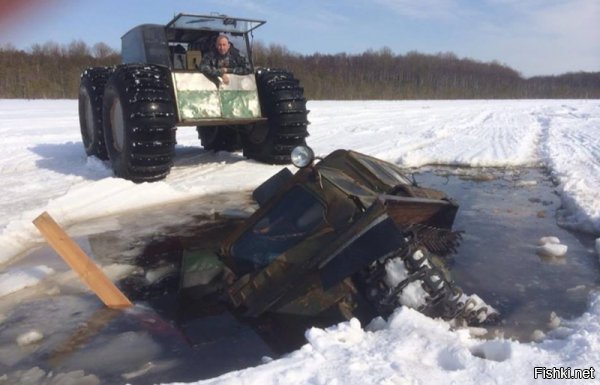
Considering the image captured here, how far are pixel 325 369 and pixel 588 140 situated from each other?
12.6 meters

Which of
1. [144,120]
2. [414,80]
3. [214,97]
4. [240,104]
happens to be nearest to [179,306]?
[144,120]

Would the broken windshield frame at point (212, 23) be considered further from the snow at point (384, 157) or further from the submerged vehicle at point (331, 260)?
the submerged vehicle at point (331, 260)

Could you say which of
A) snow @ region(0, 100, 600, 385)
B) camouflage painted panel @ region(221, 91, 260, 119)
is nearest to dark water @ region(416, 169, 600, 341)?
snow @ region(0, 100, 600, 385)

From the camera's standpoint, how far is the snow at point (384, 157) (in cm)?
275

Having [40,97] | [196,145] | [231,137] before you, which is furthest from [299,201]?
[40,97]

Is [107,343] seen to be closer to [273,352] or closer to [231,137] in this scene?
[273,352]

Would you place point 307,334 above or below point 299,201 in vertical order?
below

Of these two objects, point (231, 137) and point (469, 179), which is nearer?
point (469, 179)

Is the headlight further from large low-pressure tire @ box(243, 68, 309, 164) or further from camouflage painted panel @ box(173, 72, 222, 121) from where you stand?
large low-pressure tire @ box(243, 68, 309, 164)

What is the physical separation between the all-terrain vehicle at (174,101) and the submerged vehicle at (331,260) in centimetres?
357

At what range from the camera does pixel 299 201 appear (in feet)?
13.2

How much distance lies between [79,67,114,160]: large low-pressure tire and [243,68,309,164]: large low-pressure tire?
263 centimetres

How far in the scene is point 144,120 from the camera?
7258 millimetres

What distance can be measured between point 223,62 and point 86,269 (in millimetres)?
4995
